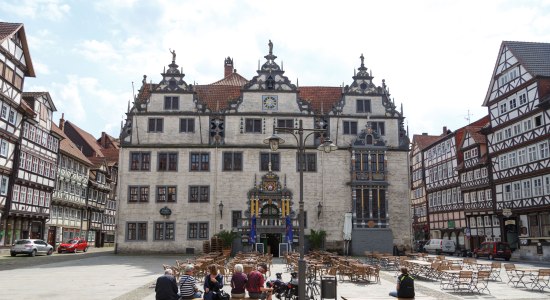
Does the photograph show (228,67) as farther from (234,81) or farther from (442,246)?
(442,246)

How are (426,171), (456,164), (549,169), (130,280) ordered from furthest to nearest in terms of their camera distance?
1. (426,171)
2. (456,164)
3. (549,169)
4. (130,280)

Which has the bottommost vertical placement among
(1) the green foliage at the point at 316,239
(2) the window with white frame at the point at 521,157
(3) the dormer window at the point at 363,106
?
(1) the green foliage at the point at 316,239

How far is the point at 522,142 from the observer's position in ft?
128

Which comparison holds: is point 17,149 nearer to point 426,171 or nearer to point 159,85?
point 159,85

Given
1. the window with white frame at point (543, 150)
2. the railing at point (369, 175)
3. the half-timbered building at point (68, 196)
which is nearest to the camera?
the window with white frame at point (543, 150)

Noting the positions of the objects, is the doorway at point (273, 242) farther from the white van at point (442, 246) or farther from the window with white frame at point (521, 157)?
the window with white frame at point (521, 157)

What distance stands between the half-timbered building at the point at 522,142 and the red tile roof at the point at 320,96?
14.4 meters

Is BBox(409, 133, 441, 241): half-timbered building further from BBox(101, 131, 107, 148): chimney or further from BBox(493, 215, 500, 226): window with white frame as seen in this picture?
BBox(101, 131, 107, 148): chimney

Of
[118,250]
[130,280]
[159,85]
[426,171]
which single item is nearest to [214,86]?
[159,85]

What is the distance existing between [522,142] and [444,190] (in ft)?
65.8

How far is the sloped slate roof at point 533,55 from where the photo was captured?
38062mm

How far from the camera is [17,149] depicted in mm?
38531

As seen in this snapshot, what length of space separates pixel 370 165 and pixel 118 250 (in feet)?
69.7

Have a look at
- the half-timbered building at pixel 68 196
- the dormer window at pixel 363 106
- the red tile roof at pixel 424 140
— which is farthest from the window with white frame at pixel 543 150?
the half-timbered building at pixel 68 196
